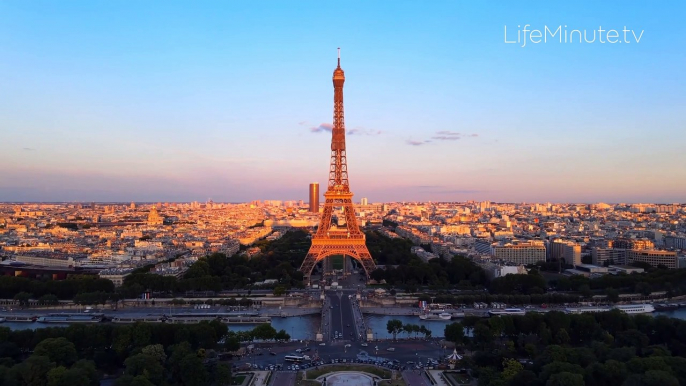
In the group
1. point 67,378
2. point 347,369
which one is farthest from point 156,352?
point 347,369

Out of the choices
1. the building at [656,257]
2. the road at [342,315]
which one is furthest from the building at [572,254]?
the road at [342,315]

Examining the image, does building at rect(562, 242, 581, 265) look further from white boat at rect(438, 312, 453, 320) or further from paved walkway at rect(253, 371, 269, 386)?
paved walkway at rect(253, 371, 269, 386)

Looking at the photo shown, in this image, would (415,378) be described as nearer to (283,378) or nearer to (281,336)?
(283,378)

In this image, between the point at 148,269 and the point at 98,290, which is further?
the point at 148,269

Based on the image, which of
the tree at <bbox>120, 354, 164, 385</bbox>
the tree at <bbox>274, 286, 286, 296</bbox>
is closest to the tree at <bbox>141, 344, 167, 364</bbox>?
the tree at <bbox>120, 354, 164, 385</bbox>

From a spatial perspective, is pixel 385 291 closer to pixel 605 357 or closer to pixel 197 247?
pixel 605 357

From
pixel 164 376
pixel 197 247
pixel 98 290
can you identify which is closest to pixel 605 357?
pixel 164 376
